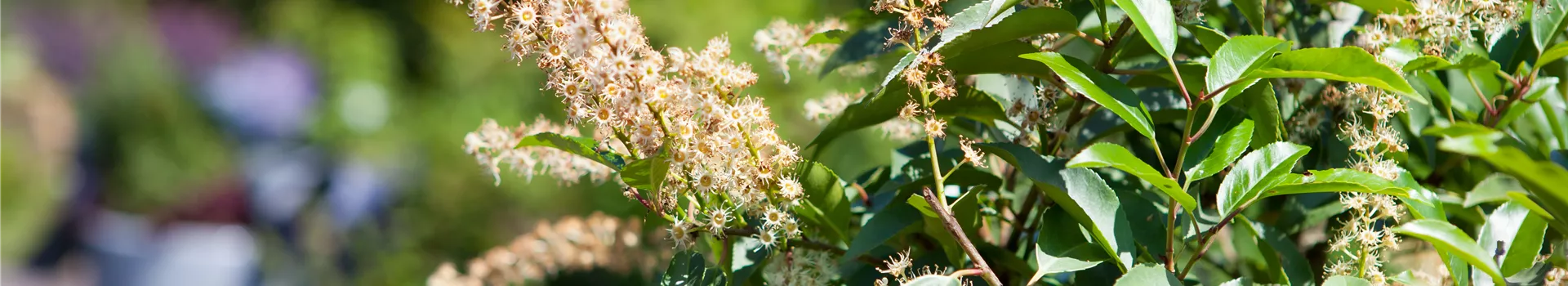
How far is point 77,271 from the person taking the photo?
13.3 ft

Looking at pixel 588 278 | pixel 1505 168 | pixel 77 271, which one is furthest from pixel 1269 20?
pixel 77 271

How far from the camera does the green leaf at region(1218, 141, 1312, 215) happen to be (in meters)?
0.31

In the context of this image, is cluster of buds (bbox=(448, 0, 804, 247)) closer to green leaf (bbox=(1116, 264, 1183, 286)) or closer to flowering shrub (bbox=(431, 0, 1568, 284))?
flowering shrub (bbox=(431, 0, 1568, 284))

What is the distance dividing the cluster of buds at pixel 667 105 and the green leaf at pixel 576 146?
0.05 ft

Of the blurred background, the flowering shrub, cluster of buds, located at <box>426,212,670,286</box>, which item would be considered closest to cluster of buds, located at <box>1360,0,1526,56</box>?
the flowering shrub

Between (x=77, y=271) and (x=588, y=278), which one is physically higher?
(x=77, y=271)

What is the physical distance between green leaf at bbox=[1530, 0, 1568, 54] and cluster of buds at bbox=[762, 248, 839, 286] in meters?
0.27

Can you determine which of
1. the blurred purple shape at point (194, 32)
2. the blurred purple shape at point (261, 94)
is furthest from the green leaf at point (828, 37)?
the blurred purple shape at point (194, 32)

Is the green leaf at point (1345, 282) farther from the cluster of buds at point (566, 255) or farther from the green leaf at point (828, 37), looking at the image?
the cluster of buds at point (566, 255)

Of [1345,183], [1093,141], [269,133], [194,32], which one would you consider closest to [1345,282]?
[1345,183]

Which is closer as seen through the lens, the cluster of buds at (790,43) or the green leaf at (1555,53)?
the green leaf at (1555,53)

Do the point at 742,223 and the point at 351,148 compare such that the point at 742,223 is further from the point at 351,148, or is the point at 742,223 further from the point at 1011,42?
the point at 351,148

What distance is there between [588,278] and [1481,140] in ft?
1.94

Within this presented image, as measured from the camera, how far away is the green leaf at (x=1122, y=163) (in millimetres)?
281
